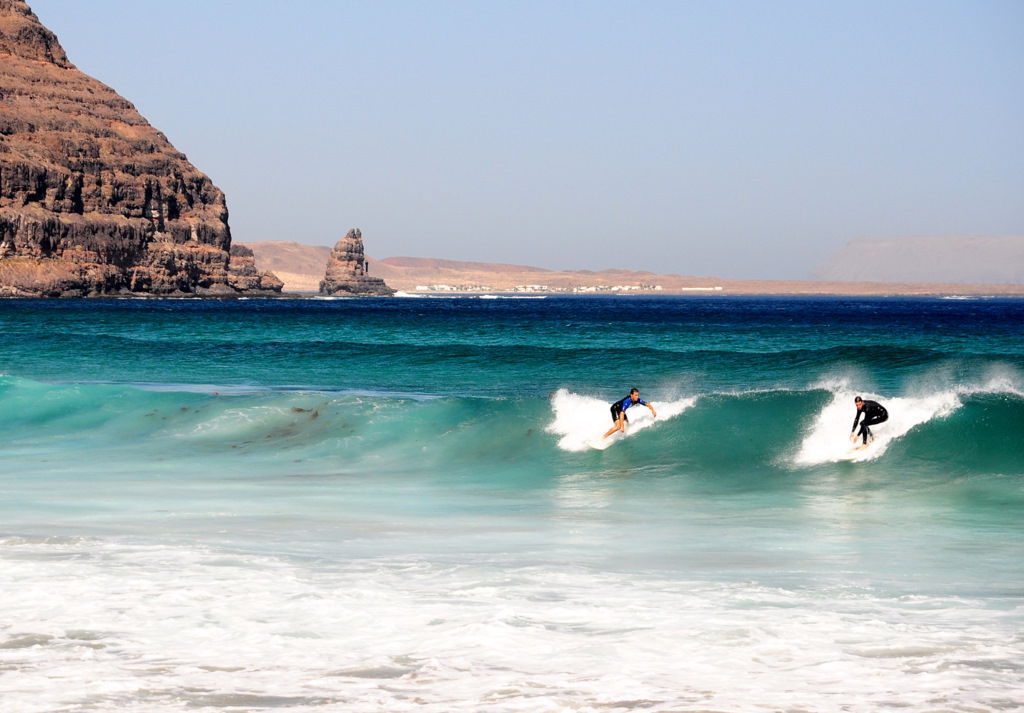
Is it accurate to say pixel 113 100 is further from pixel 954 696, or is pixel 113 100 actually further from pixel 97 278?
pixel 954 696

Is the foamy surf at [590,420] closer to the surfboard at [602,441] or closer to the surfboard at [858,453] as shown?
the surfboard at [602,441]

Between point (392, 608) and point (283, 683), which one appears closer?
point (283, 683)

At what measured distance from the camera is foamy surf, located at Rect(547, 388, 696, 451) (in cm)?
2083

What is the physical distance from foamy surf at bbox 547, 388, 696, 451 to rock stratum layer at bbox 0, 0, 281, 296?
129 meters

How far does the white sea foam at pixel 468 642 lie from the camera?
273 inches

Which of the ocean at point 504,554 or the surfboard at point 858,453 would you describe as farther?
the surfboard at point 858,453

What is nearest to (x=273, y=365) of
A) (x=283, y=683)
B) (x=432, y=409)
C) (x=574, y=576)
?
(x=432, y=409)

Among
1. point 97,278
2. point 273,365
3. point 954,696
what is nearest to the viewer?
point 954,696

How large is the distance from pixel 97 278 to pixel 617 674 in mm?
149812

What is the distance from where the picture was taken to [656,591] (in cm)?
967

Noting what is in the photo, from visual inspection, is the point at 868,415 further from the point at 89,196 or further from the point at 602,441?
the point at 89,196

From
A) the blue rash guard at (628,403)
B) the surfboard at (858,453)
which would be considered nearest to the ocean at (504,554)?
the surfboard at (858,453)

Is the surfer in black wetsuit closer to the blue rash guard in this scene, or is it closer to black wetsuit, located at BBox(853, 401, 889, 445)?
black wetsuit, located at BBox(853, 401, 889, 445)

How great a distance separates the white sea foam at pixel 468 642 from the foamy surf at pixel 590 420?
10303 millimetres
